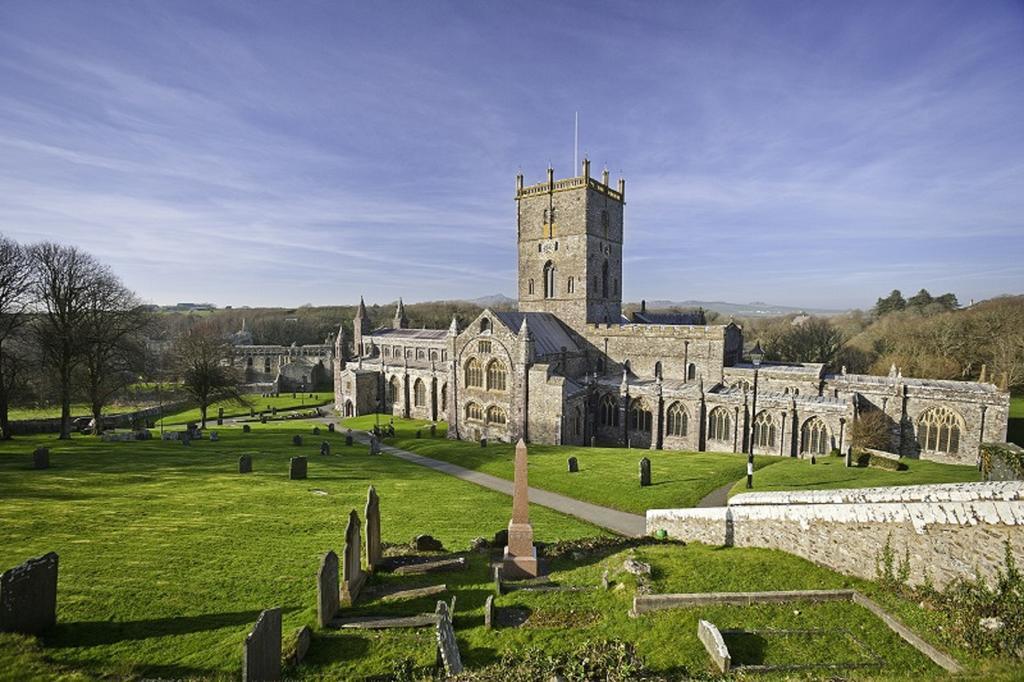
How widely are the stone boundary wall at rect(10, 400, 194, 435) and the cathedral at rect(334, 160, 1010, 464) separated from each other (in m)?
26.8

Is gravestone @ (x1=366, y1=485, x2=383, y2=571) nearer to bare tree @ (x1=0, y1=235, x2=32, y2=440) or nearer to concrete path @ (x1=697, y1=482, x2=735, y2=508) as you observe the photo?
concrete path @ (x1=697, y1=482, x2=735, y2=508)

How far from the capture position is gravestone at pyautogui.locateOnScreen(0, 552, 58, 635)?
28.2ft

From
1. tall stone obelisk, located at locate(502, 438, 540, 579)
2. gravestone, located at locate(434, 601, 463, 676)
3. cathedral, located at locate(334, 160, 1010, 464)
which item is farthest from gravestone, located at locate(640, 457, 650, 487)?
gravestone, located at locate(434, 601, 463, 676)

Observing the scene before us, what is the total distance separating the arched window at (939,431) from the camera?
2608 cm

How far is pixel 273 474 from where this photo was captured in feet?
77.4

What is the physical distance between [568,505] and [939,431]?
21695mm

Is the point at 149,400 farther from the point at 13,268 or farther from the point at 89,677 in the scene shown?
the point at 89,677

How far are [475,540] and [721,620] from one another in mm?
7915

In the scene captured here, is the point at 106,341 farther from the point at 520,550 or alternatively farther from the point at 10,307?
the point at 520,550

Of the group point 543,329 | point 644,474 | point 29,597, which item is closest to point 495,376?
point 543,329

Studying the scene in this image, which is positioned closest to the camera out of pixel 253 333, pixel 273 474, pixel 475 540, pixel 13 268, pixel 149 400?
pixel 475 540

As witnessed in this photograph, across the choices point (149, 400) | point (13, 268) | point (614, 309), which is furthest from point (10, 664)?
point (149, 400)

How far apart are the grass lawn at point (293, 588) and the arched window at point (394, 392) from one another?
3029cm

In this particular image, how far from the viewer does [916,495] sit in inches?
404
